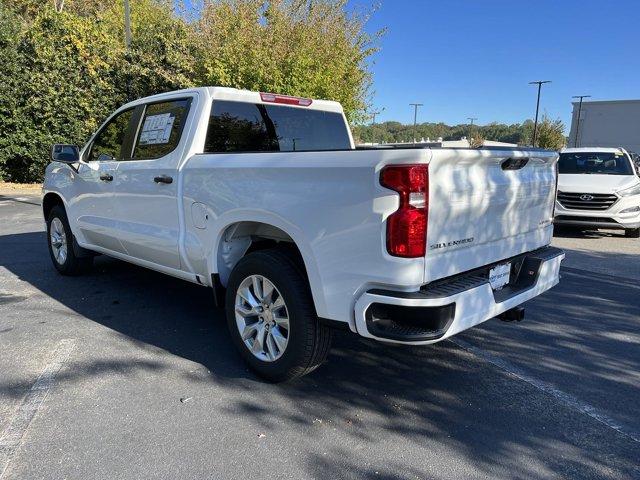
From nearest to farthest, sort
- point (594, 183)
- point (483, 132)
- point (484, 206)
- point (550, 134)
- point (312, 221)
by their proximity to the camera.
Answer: point (312, 221)
point (484, 206)
point (594, 183)
point (550, 134)
point (483, 132)

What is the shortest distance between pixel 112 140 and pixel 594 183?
→ 8382mm

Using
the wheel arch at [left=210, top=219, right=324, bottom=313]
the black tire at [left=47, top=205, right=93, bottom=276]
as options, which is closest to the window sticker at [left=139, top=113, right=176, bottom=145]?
the wheel arch at [left=210, top=219, right=324, bottom=313]

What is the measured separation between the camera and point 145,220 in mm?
4391

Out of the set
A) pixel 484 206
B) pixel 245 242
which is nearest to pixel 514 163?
pixel 484 206

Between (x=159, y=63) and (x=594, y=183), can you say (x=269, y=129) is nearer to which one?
(x=594, y=183)

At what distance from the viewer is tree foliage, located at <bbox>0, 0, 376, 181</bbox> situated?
14188 mm

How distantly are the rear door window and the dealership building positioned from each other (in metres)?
58.0

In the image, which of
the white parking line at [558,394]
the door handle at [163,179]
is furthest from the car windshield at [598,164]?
the door handle at [163,179]

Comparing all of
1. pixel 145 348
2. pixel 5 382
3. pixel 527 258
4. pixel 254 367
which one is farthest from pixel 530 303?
pixel 5 382

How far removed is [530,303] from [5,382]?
4.63m

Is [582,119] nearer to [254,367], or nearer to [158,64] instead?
[158,64]

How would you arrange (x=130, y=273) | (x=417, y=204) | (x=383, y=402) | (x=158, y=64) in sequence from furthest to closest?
(x=158, y=64), (x=130, y=273), (x=383, y=402), (x=417, y=204)

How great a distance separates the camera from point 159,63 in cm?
1664

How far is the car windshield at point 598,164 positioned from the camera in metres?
10.4
